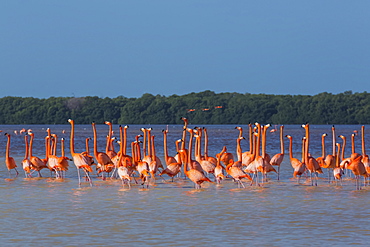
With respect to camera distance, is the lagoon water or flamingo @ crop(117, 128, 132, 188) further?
flamingo @ crop(117, 128, 132, 188)

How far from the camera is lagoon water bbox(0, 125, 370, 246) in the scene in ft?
39.1

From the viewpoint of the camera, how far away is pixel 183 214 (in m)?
14.6

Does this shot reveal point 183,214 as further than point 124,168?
No

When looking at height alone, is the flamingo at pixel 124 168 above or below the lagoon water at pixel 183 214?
above

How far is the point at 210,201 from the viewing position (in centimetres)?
1670

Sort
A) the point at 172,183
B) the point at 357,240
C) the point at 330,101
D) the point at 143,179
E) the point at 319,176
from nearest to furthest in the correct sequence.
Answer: the point at 357,240 < the point at 143,179 < the point at 172,183 < the point at 319,176 < the point at 330,101

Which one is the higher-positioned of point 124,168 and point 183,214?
point 124,168

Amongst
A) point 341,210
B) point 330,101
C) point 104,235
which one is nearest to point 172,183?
point 341,210

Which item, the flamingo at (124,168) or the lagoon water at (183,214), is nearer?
the lagoon water at (183,214)

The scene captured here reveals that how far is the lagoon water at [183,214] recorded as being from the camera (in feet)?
39.1

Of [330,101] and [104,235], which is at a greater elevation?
[330,101]

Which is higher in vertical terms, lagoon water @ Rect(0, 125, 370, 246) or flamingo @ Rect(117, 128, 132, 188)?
flamingo @ Rect(117, 128, 132, 188)

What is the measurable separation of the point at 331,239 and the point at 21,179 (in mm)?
13024

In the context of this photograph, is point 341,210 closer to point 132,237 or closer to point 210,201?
point 210,201
